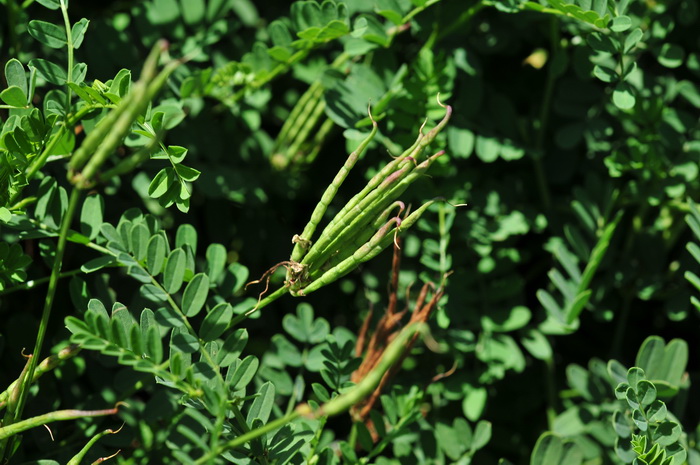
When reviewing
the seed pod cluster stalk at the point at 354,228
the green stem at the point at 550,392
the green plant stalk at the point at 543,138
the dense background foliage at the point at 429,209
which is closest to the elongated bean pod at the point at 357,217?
the seed pod cluster stalk at the point at 354,228

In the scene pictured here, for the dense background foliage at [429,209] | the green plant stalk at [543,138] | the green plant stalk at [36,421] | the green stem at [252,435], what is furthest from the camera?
the green plant stalk at [543,138]

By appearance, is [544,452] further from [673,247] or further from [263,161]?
[263,161]

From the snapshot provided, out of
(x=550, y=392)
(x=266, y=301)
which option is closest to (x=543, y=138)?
(x=550, y=392)

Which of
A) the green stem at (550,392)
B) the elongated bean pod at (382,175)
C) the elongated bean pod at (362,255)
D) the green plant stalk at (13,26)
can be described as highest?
the green plant stalk at (13,26)

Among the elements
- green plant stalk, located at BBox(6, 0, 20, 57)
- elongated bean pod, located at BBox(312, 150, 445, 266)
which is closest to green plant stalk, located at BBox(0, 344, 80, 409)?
elongated bean pod, located at BBox(312, 150, 445, 266)

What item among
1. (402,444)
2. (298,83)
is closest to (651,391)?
(402,444)

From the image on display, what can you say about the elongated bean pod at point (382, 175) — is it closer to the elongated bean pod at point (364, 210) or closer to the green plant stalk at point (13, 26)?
the elongated bean pod at point (364, 210)

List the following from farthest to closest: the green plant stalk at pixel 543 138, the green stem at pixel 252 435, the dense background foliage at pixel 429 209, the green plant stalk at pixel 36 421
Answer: the green plant stalk at pixel 543 138 < the dense background foliage at pixel 429 209 < the green plant stalk at pixel 36 421 < the green stem at pixel 252 435

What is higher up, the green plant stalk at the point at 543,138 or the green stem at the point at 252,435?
the green stem at the point at 252,435
